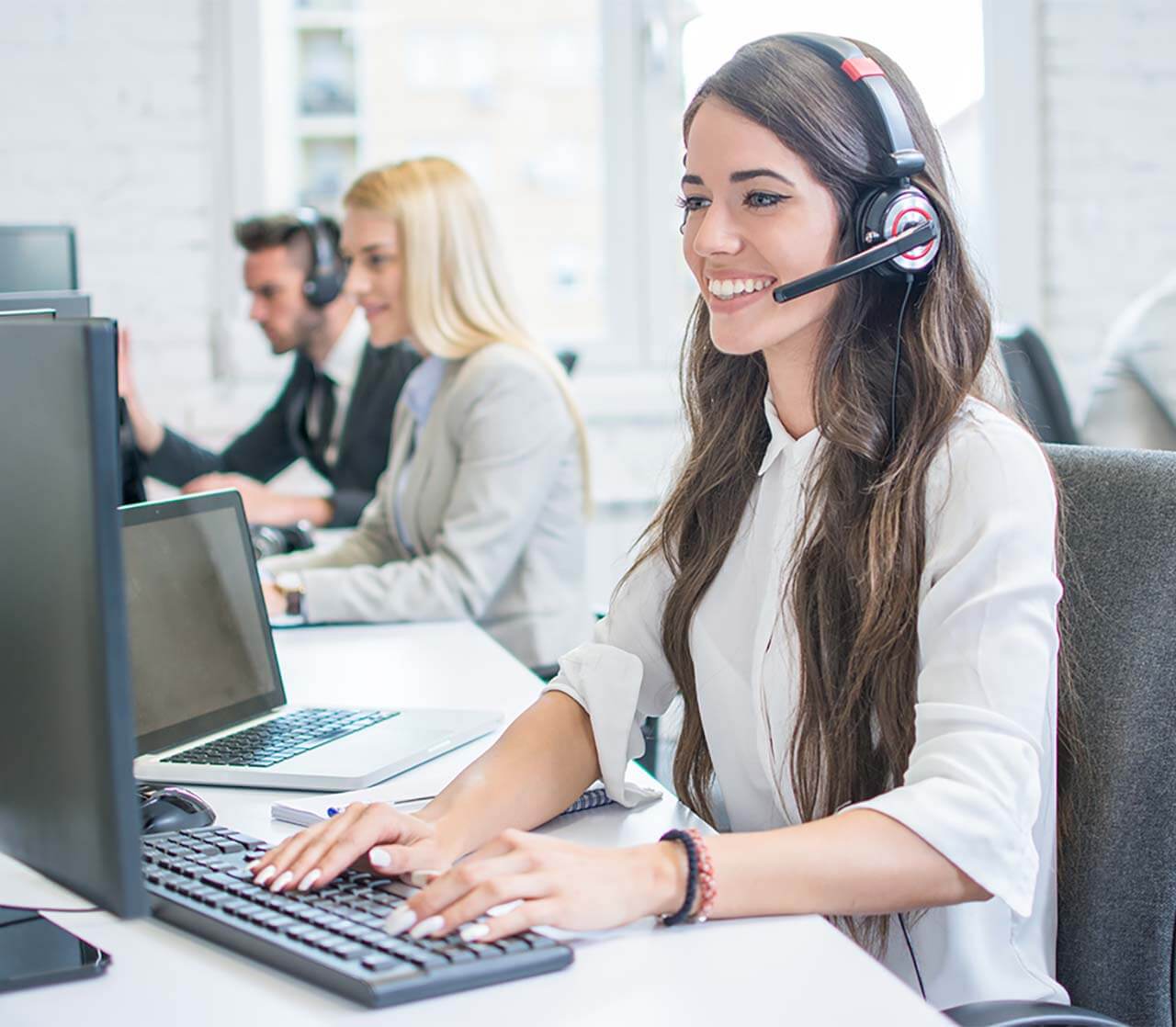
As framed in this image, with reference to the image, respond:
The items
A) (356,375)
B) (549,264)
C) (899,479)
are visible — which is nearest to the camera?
(899,479)

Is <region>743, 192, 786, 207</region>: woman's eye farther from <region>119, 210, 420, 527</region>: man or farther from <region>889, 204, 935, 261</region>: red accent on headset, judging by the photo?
<region>119, 210, 420, 527</region>: man

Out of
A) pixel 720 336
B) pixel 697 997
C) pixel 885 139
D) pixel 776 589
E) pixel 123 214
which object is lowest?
pixel 697 997

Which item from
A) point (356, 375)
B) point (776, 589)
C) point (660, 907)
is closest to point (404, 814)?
point (660, 907)

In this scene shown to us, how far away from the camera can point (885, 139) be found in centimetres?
111

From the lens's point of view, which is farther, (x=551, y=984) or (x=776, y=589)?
(x=776, y=589)

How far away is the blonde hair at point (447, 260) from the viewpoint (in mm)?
2248

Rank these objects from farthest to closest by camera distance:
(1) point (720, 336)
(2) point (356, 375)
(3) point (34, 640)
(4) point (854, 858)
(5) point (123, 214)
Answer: (5) point (123, 214) → (2) point (356, 375) → (1) point (720, 336) → (4) point (854, 858) → (3) point (34, 640)

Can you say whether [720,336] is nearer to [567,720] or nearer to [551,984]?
[567,720]

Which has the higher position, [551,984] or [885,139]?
[885,139]

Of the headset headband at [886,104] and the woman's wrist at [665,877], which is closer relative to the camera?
the woman's wrist at [665,877]

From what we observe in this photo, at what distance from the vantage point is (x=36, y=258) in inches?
73.1

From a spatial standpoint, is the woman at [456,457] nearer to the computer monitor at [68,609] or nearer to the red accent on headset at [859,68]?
the red accent on headset at [859,68]

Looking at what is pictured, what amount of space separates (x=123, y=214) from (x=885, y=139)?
2.69m

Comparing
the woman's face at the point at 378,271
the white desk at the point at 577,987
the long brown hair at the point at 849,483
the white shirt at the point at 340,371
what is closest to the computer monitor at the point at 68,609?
the white desk at the point at 577,987
